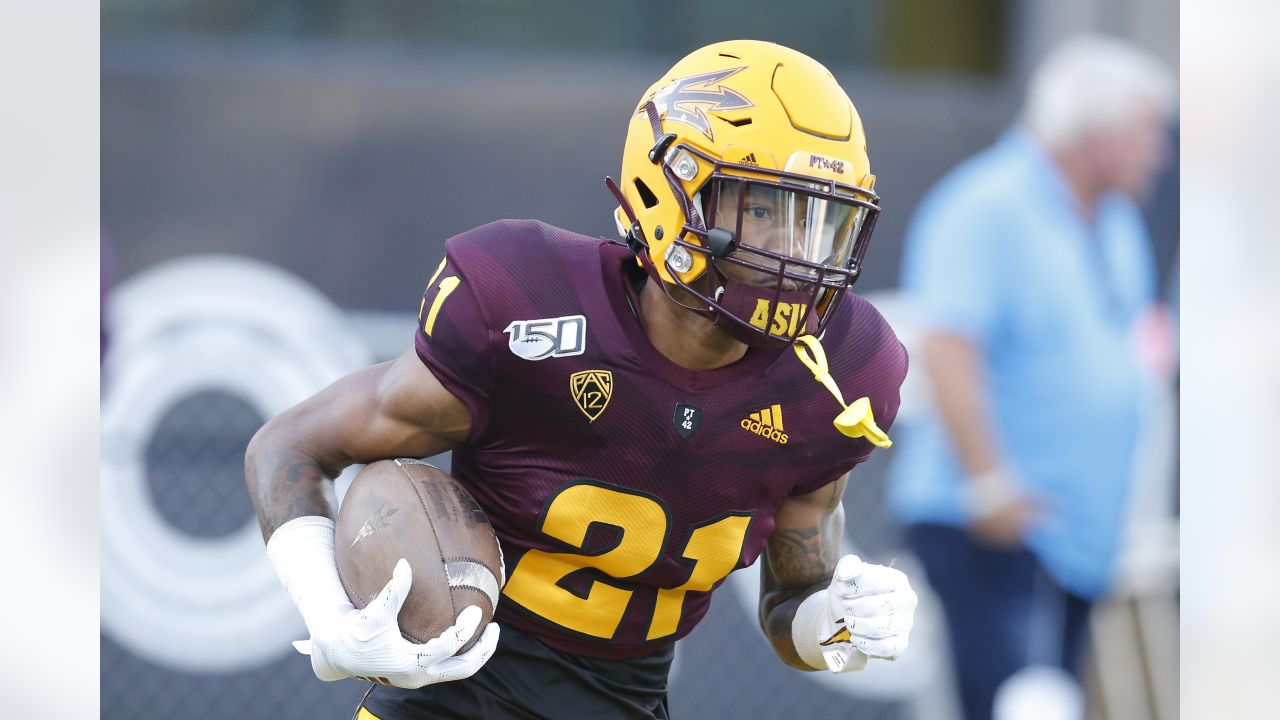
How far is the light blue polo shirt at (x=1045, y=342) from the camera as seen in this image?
4094mm

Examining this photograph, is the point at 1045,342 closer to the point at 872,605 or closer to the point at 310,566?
the point at 872,605

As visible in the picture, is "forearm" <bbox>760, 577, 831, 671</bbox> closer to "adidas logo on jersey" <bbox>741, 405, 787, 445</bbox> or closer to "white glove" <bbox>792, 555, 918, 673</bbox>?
"white glove" <bbox>792, 555, 918, 673</bbox>

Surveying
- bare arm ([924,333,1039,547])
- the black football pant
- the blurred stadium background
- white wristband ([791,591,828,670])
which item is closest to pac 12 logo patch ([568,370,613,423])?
the black football pant

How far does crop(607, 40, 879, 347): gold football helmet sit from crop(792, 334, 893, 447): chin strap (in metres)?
0.03

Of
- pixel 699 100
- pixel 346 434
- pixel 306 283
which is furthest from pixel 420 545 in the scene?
pixel 306 283

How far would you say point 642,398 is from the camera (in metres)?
2.05

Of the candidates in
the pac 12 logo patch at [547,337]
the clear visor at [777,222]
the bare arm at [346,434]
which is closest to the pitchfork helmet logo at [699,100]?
the clear visor at [777,222]

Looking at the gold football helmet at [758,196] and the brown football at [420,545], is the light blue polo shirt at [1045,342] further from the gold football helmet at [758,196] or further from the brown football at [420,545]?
the brown football at [420,545]

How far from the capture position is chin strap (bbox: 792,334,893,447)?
199 cm

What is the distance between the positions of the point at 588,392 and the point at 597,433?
62mm

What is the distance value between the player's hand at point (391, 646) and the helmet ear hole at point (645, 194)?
2.23 ft

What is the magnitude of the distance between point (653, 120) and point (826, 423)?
533 mm
